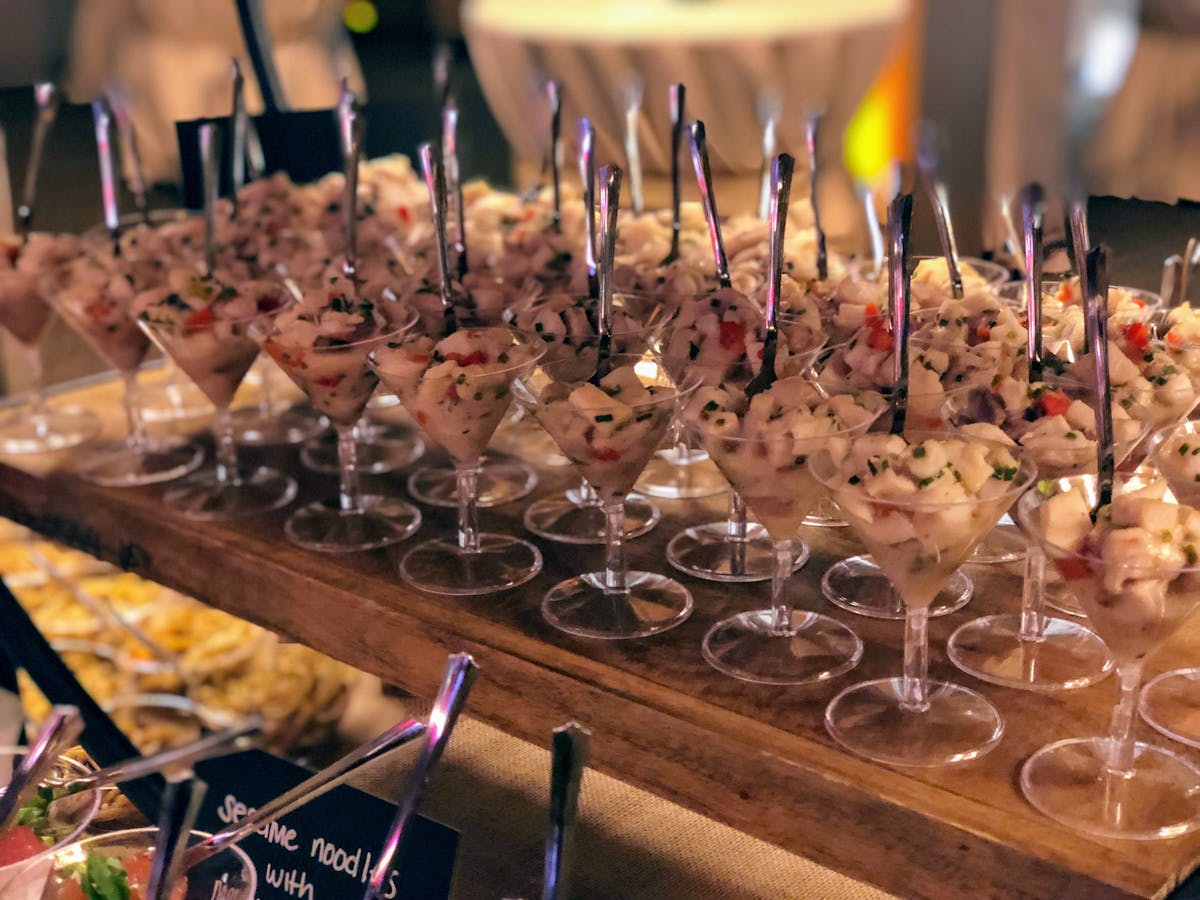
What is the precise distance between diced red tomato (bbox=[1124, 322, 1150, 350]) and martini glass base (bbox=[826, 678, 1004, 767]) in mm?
502

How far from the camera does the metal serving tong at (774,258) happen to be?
155cm

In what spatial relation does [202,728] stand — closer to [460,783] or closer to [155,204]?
[460,783]

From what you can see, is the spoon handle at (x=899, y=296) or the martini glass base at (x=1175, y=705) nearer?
the martini glass base at (x=1175, y=705)

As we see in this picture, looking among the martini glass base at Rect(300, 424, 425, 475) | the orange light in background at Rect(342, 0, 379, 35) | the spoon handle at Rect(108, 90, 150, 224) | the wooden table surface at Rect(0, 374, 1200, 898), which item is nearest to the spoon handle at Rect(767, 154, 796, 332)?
the wooden table surface at Rect(0, 374, 1200, 898)

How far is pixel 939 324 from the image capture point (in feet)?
5.72

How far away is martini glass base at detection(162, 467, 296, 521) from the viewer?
2.01 metres

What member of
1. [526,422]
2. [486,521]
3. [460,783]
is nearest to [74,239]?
[526,422]

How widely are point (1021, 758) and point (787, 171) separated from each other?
714 millimetres


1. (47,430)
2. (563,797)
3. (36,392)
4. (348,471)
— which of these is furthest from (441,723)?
(36,392)

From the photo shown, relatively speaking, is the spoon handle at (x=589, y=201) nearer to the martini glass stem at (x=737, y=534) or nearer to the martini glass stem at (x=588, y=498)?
the martini glass stem at (x=588, y=498)

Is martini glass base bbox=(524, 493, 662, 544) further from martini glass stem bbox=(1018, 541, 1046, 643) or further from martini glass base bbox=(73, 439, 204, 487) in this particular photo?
martini glass base bbox=(73, 439, 204, 487)

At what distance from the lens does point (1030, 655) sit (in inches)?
57.9

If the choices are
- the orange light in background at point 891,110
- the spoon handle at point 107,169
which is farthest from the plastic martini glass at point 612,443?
the orange light in background at point 891,110

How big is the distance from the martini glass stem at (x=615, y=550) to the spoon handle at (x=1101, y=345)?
1.93 ft
